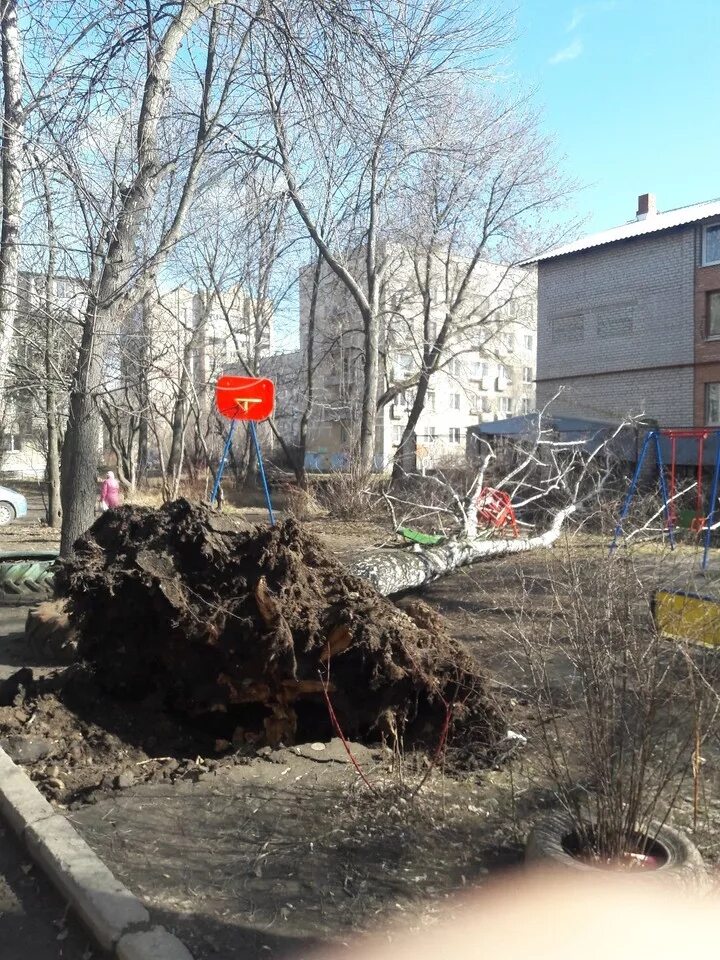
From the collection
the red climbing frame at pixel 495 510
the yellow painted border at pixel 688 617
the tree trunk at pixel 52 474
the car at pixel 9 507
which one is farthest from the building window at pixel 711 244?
the yellow painted border at pixel 688 617

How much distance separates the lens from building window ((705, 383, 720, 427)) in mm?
24953

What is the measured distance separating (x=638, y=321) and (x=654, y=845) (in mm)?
26238

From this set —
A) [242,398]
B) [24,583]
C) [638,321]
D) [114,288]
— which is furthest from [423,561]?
[638,321]

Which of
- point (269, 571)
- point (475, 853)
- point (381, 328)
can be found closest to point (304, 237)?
point (381, 328)

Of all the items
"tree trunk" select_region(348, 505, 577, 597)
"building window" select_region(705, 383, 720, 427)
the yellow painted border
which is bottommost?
"tree trunk" select_region(348, 505, 577, 597)

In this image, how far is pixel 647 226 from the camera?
93.1 feet

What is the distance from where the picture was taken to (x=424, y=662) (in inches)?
176

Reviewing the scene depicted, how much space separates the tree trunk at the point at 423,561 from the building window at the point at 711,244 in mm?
17509

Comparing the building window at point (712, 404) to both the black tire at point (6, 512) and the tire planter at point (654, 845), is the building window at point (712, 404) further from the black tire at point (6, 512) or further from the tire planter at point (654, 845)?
the tire planter at point (654, 845)

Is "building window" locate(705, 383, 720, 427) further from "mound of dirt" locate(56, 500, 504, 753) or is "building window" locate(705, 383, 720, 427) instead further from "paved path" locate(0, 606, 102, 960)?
"paved path" locate(0, 606, 102, 960)

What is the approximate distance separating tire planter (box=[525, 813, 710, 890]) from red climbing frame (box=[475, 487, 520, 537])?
8.08 m

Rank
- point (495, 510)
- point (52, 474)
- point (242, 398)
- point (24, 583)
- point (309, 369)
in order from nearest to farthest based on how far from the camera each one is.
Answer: point (24, 583) < point (242, 398) < point (495, 510) < point (52, 474) < point (309, 369)

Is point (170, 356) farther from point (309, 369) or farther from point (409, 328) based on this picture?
point (309, 369)

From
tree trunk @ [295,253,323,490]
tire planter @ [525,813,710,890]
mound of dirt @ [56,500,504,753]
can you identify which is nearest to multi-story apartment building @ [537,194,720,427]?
tree trunk @ [295,253,323,490]
